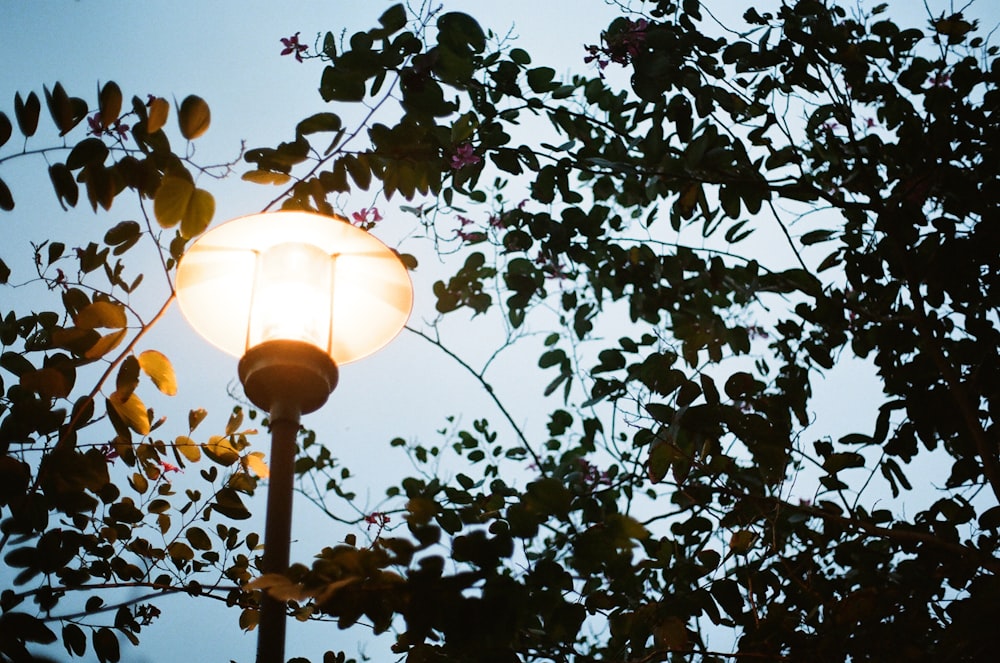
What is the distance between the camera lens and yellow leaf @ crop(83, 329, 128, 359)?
1.46 meters

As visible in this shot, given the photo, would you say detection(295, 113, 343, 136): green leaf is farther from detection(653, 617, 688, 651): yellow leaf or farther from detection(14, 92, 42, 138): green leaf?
detection(653, 617, 688, 651): yellow leaf

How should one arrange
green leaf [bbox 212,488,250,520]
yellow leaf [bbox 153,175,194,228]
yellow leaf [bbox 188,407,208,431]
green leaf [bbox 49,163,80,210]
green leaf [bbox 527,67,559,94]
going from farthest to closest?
green leaf [bbox 527,67,559,94] → yellow leaf [bbox 188,407,208,431] → green leaf [bbox 212,488,250,520] → green leaf [bbox 49,163,80,210] → yellow leaf [bbox 153,175,194,228]

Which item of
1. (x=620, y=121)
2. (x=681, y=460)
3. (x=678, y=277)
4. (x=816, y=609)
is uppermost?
(x=620, y=121)

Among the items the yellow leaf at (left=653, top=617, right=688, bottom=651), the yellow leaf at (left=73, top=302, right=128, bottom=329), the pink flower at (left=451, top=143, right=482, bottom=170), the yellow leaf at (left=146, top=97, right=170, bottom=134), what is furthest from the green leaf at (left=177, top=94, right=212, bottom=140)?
the yellow leaf at (left=653, top=617, right=688, bottom=651)

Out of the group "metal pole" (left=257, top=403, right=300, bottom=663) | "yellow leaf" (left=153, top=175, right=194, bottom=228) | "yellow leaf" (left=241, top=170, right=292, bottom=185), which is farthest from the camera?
"yellow leaf" (left=241, top=170, right=292, bottom=185)

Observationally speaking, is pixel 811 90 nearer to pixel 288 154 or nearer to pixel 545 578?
pixel 288 154

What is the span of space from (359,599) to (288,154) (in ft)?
3.08

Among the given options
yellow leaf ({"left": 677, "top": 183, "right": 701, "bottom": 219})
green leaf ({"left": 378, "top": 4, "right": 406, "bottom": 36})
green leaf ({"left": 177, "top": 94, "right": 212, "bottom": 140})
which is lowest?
green leaf ({"left": 177, "top": 94, "right": 212, "bottom": 140})

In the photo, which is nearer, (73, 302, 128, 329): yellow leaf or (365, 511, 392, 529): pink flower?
(73, 302, 128, 329): yellow leaf

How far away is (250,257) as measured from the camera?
1.51 m

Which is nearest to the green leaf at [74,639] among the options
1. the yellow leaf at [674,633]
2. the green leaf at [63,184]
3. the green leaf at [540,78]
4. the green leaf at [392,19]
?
the green leaf at [63,184]

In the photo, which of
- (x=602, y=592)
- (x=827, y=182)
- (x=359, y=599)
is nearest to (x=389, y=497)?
(x=602, y=592)

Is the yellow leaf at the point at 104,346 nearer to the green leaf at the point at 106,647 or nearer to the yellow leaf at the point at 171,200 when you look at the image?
the yellow leaf at the point at 171,200

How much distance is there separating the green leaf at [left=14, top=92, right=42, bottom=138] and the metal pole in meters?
0.64
